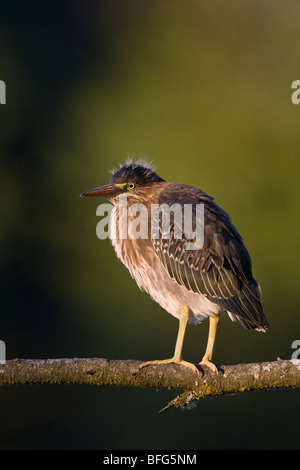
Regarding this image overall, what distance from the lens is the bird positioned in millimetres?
3273

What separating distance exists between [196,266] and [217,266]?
9 cm

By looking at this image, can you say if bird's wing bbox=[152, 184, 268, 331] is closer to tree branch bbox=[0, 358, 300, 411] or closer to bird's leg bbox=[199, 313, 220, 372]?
bird's leg bbox=[199, 313, 220, 372]

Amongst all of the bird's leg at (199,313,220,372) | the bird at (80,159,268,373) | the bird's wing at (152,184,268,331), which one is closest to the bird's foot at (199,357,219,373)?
the bird's leg at (199,313,220,372)

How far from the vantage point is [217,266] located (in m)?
3.29

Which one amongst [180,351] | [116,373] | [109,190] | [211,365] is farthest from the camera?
[109,190]

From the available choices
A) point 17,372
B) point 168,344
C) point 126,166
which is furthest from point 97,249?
point 17,372

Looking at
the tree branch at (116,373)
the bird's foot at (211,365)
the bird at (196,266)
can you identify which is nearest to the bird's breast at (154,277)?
the bird at (196,266)

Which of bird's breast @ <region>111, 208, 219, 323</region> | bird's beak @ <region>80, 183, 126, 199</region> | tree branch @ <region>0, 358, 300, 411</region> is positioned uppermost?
bird's beak @ <region>80, 183, 126, 199</region>

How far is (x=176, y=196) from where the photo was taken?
340cm

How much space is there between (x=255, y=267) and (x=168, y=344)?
3.79 ft

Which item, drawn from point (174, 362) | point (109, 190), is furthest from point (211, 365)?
point (109, 190)

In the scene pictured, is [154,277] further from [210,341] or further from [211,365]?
[211,365]

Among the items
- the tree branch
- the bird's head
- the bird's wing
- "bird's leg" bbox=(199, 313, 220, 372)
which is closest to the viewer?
the tree branch

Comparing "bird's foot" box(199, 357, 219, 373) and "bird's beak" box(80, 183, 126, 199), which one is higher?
"bird's beak" box(80, 183, 126, 199)
